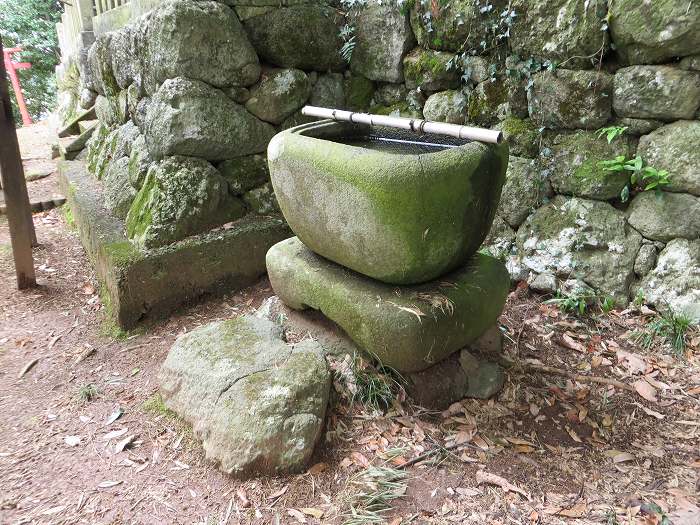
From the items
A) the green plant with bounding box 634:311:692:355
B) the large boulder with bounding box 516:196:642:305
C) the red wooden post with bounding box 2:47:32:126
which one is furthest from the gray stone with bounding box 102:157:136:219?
the red wooden post with bounding box 2:47:32:126

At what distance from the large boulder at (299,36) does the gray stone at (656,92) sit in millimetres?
2051

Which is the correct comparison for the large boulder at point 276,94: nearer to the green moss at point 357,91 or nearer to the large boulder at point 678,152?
the green moss at point 357,91

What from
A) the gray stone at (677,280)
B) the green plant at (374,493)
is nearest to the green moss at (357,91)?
the gray stone at (677,280)

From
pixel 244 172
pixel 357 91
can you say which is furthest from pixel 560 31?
pixel 244 172

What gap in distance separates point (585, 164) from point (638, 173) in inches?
11.8

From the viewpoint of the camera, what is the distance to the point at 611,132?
287cm

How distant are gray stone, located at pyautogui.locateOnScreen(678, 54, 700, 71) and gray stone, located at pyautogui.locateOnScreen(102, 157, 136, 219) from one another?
3.73 meters

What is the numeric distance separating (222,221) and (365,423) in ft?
6.44

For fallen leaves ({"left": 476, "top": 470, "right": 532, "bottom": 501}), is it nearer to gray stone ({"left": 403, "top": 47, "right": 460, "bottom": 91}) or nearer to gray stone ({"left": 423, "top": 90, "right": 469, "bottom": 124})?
gray stone ({"left": 423, "top": 90, "right": 469, "bottom": 124})

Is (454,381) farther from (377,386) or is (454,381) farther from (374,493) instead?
(374,493)

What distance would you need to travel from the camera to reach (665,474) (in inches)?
81.7

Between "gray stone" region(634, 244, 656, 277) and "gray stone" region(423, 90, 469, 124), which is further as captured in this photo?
"gray stone" region(423, 90, 469, 124)

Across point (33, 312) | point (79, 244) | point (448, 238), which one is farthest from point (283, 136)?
point (79, 244)

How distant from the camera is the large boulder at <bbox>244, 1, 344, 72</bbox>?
3.57m
